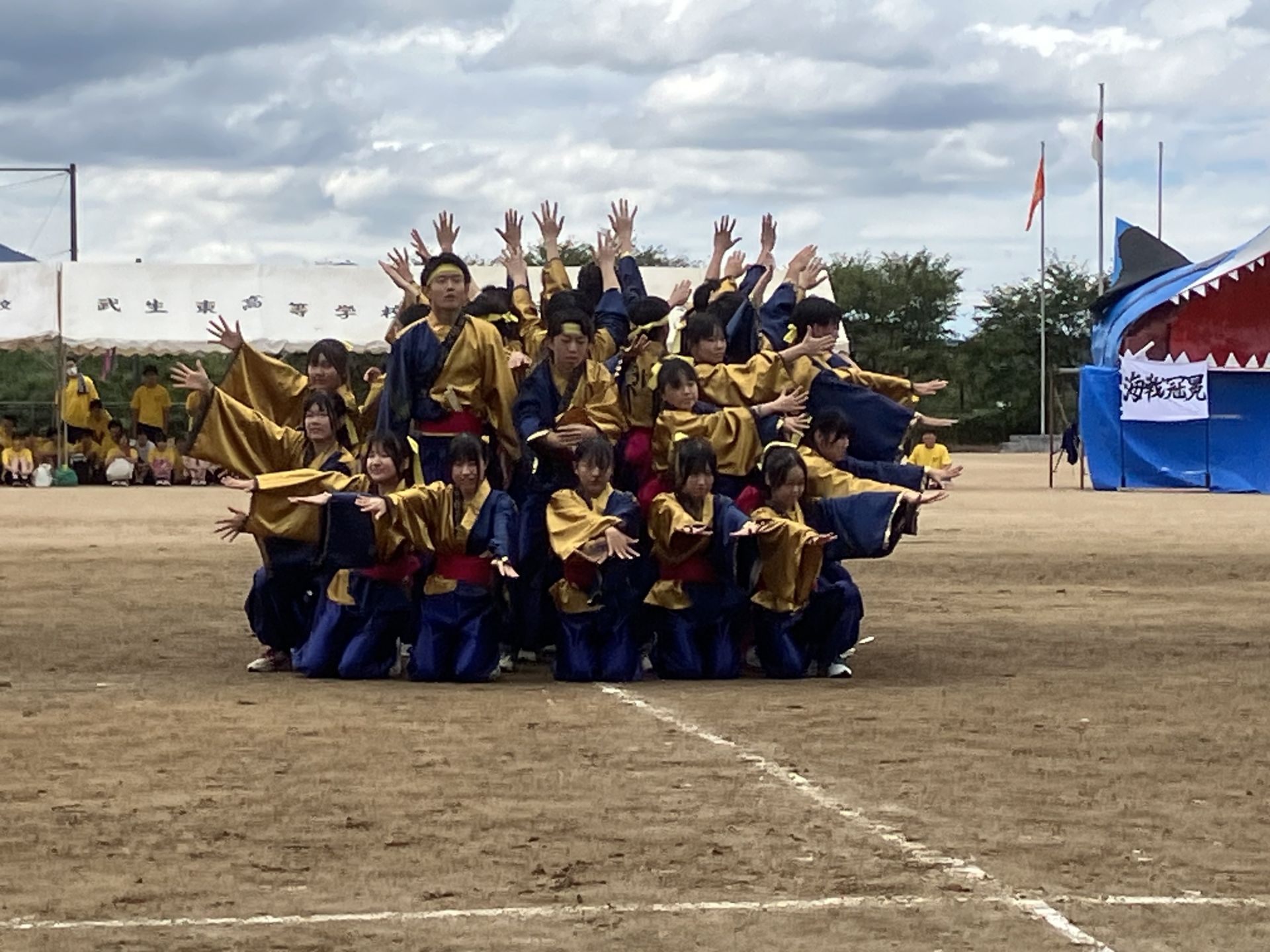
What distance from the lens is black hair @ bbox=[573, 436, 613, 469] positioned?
370 inches

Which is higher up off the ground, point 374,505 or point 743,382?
point 743,382

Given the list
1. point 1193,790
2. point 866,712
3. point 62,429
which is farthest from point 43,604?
point 62,429

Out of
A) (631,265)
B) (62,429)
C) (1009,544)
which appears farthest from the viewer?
(62,429)

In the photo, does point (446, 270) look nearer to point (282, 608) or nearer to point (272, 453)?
point (272, 453)

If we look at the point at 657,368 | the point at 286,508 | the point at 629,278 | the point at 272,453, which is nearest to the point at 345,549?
the point at 286,508

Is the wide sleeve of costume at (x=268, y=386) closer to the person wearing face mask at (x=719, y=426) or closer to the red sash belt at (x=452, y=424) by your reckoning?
the red sash belt at (x=452, y=424)

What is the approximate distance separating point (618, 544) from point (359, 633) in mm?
1450

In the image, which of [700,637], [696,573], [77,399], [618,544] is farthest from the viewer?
[77,399]

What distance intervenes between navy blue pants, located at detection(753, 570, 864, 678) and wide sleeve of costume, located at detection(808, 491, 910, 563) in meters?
0.19

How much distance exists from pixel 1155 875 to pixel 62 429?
92.3 feet

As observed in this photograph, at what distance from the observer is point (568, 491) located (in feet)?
31.3

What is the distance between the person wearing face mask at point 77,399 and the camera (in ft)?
103

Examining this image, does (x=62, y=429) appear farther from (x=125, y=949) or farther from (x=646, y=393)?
(x=125, y=949)

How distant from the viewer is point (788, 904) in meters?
5.18
